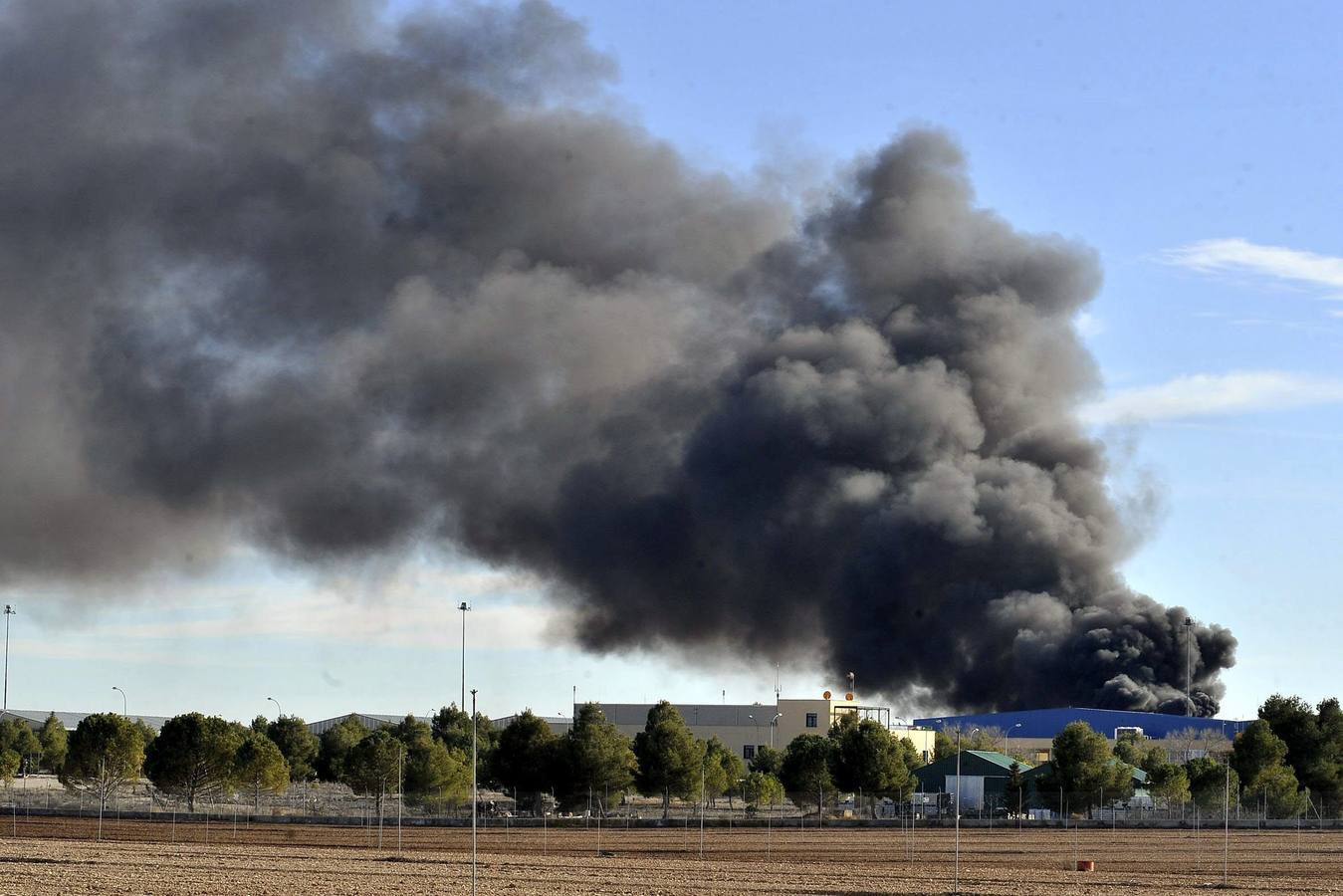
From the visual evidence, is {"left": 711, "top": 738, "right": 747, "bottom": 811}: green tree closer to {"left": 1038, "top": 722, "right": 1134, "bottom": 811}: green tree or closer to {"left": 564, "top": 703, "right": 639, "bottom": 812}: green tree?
{"left": 564, "top": 703, "right": 639, "bottom": 812}: green tree

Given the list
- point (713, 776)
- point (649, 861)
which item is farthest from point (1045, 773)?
point (649, 861)

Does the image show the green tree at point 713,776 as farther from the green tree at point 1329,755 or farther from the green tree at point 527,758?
the green tree at point 1329,755

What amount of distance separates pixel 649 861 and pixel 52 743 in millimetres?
100840

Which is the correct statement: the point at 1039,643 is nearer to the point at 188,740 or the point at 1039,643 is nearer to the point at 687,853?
the point at 188,740

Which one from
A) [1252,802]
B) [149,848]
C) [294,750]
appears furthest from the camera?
[294,750]

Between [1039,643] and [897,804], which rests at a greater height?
[1039,643]

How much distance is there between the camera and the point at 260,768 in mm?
85188

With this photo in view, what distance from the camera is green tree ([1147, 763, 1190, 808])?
80.4 meters

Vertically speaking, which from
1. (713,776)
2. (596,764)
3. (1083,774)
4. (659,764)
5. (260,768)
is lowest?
(713,776)

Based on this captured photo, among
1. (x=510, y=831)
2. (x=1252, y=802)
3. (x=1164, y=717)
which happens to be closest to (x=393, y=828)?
(x=510, y=831)

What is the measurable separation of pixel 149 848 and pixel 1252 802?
168ft

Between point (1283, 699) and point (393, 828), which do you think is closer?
point (393, 828)

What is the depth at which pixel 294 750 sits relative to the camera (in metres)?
113

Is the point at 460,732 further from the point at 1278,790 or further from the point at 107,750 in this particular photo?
the point at 1278,790
